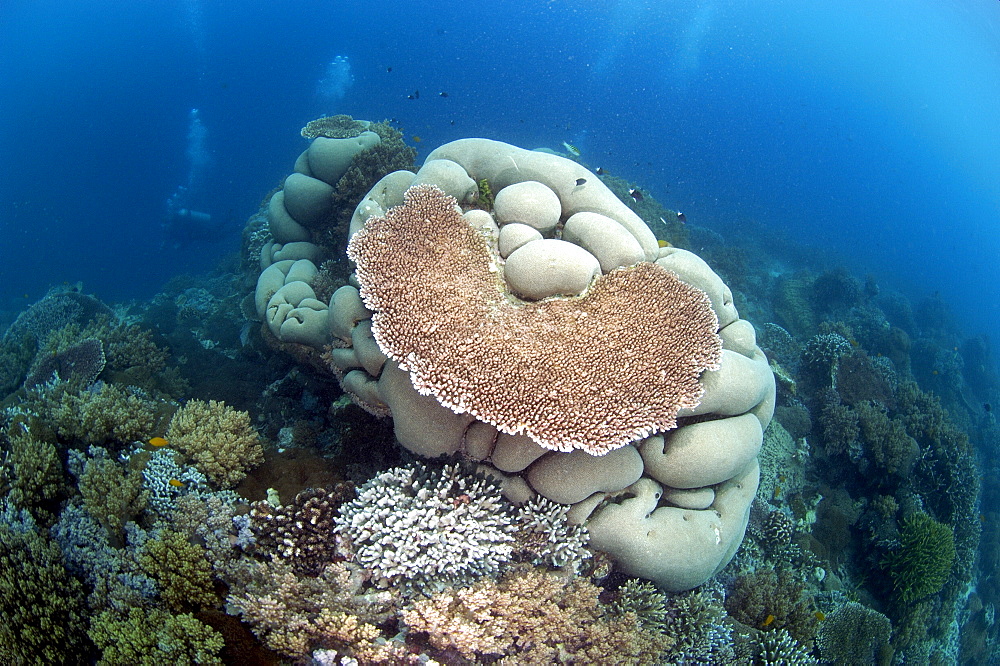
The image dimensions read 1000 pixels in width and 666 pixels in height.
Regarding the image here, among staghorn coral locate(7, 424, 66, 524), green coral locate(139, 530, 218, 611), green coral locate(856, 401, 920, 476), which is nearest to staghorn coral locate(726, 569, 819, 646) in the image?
green coral locate(856, 401, 920, 476)

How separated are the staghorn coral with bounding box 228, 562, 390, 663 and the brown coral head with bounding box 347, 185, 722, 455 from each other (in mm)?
1661

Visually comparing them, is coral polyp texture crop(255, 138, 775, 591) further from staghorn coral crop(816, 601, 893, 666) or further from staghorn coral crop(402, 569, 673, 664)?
staghorn coral crop(816, 601, 893, 666)

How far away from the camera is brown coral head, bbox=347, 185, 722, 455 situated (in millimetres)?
3779

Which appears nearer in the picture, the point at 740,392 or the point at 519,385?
the point at 519,385

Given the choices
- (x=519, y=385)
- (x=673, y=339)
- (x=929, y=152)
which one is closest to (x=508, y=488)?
(x=519, y=385)

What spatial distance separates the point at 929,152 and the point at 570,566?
151652mm

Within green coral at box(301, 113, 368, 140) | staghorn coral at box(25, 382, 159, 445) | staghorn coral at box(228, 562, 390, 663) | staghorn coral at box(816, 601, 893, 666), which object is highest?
green coral at box(301, 113, 368, 140)

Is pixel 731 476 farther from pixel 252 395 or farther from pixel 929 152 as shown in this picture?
pixel 929 152

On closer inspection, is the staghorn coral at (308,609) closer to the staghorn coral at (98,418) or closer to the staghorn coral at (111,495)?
the staghorn coral at (111,495)

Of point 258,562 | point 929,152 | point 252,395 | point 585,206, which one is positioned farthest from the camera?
point 929,152

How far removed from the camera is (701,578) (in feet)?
15.8

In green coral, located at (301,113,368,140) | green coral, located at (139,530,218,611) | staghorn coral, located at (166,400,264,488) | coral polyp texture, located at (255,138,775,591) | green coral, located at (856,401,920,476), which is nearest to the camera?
green coral, located at (139,530,218,611)

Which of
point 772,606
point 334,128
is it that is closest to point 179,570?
point 772,606

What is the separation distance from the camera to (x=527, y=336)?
412 cm
